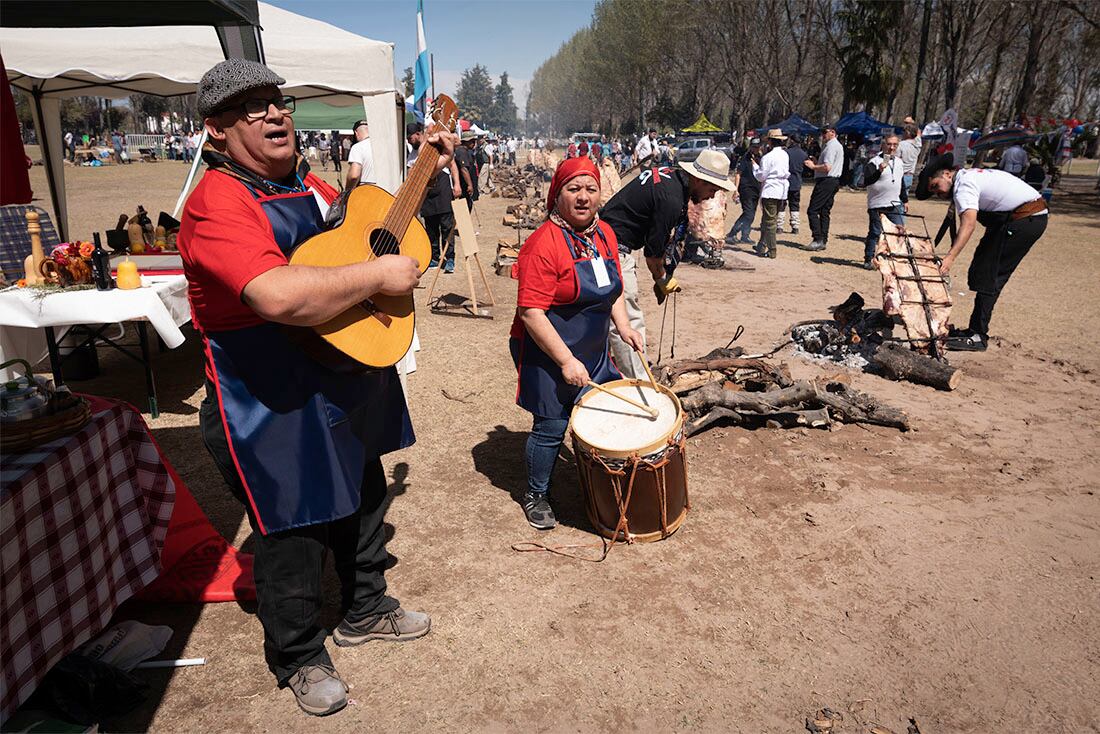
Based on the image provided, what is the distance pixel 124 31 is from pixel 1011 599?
7831mm

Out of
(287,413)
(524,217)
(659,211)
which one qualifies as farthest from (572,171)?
(524,217)

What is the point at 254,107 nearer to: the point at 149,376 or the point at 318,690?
the point at 318,690

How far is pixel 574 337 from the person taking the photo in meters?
3.50

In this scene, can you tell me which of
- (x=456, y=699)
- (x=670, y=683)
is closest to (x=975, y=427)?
→ (x=670, y=683)

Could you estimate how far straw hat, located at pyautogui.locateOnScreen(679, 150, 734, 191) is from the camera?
4.66 metres

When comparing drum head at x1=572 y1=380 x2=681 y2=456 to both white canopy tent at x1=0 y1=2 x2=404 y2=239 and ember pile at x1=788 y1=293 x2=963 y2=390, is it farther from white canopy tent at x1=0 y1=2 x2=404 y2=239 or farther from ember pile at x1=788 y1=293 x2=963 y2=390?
ember pile at x1=788 y1=293 x2=963 y2=390

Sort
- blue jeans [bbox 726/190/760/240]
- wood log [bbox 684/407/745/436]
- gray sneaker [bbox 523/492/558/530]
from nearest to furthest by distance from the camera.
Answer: gray sneaker [bbox 523/492/558/530], wood log [bbox 684/407/745/436], blue jeans [bbox 726/190/760/240]

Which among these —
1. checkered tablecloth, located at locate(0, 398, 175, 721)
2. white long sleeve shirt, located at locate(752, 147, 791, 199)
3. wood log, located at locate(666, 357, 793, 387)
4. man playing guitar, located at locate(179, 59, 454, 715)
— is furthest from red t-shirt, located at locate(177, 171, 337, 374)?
white long sleeve shirt, located at locate(752, 147, 791, 199)

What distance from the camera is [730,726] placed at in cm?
248

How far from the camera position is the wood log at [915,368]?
18.8ft

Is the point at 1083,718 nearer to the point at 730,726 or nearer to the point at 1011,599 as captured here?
the point at 1011,599

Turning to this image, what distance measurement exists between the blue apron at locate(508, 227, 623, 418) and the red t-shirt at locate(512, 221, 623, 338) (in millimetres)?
37

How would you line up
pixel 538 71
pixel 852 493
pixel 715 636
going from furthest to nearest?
pixel 538 71 < pixel 852 493 < pixel 715 636

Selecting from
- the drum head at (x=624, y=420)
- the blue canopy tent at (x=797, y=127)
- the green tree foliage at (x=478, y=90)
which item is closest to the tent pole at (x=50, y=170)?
the drum head at (x=624, y=420)
